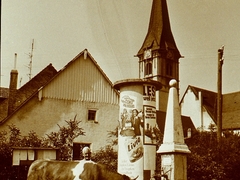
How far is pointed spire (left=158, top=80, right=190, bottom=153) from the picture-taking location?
13.9m

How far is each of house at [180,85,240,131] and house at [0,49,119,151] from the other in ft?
92.4

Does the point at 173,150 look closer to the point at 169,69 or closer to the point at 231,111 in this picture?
the point at 231,111

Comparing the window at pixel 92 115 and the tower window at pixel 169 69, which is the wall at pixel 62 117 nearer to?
the window at pixel 92 115

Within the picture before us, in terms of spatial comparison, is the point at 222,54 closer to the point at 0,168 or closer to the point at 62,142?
the point at 62,142

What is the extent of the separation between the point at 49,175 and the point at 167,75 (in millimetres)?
59434

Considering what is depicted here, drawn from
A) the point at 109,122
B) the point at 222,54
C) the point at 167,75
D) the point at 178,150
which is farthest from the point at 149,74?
the point at 178,150

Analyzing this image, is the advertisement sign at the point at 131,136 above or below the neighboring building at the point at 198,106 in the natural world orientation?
below

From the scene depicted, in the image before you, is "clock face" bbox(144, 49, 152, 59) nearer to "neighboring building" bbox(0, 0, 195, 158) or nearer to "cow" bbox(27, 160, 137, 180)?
"neighboring building" bbox(0, 0, 195, 158)

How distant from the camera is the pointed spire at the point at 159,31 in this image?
7225cm

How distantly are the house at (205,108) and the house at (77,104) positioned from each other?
28.1 m

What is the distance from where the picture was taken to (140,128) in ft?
65.8

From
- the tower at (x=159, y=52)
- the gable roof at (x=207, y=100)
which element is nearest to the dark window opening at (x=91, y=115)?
the gable roof at (x=207, y=100)

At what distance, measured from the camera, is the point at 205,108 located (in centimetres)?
6012

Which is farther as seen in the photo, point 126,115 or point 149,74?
point 149,74
